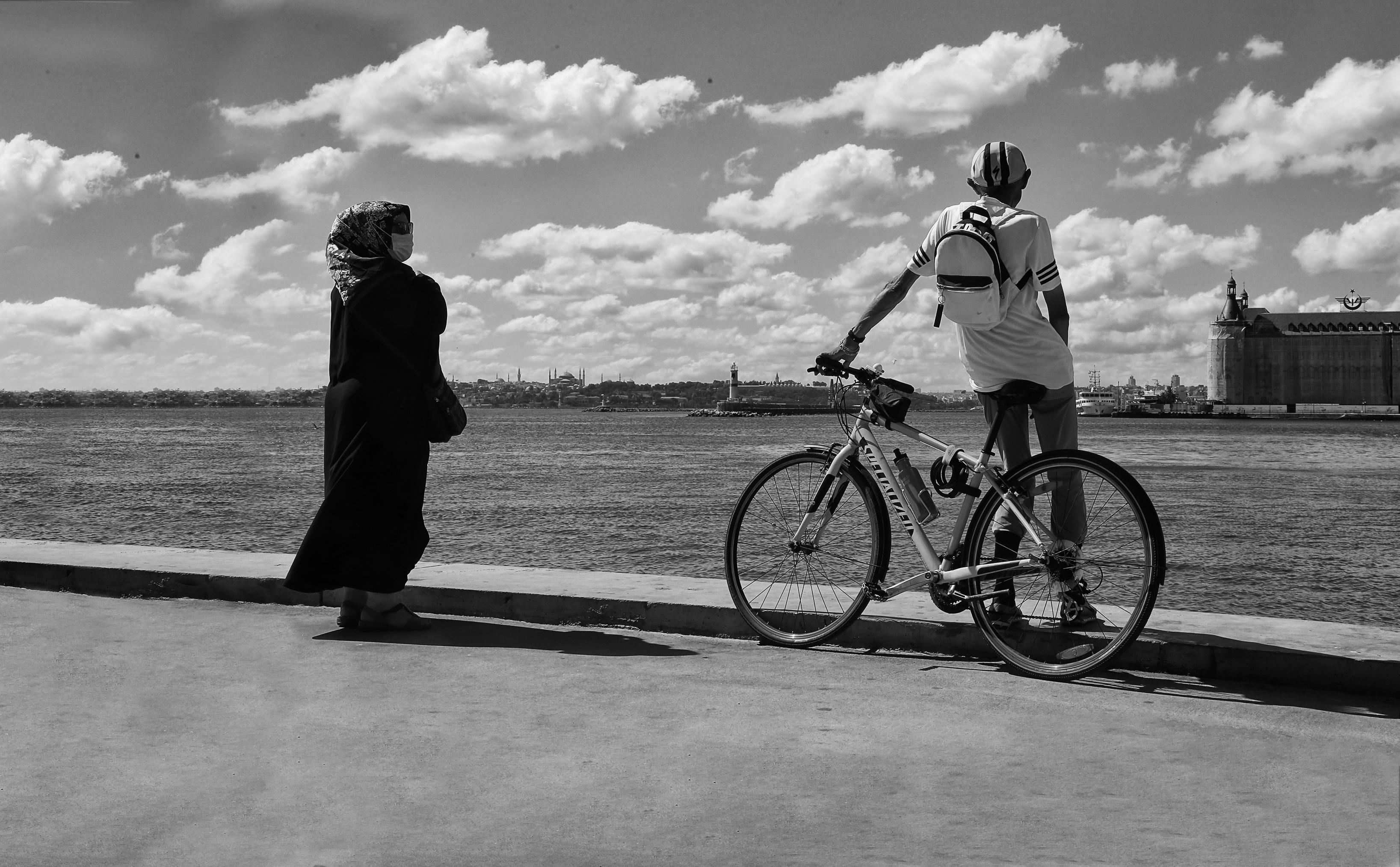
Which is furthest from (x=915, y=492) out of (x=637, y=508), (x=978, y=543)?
(x=637, y=508)

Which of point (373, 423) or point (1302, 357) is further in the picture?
point (1302, 357)

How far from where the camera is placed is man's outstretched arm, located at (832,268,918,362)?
5.52 meters

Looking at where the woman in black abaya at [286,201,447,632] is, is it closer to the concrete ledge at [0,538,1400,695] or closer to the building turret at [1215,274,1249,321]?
the concrete ledge at [0,538,1400,695]

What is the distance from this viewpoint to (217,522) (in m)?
21.3

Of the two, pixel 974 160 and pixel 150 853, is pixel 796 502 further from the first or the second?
pixel 150 853

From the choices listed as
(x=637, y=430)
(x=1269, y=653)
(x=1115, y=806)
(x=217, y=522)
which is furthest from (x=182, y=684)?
(x=637, y=430)

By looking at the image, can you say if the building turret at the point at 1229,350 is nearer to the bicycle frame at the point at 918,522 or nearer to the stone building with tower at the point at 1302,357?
the stone building with tower at the point at 1302,357

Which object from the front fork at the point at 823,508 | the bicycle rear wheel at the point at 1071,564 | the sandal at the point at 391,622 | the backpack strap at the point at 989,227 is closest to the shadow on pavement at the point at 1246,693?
the bicycle rear wheel at the point at 1071,564

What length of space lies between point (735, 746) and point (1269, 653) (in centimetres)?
221

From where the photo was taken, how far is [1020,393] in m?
5.16

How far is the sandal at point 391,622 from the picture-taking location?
19.4 feet

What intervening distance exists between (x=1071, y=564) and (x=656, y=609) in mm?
1986

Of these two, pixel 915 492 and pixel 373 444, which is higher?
pixel 373 444

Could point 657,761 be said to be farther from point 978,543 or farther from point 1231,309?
point 1231,309
